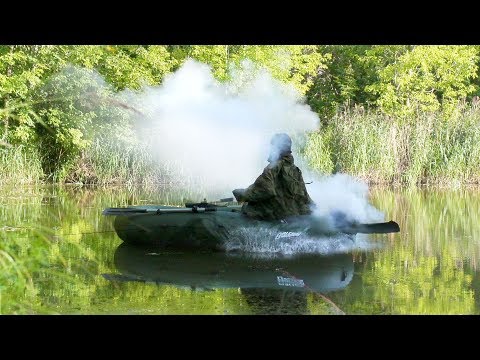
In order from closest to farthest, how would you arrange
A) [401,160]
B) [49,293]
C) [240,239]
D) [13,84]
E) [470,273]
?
[49,293] < [470,273] < [240,239] < [13,84] < [401,160]

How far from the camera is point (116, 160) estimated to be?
1916 centimetres

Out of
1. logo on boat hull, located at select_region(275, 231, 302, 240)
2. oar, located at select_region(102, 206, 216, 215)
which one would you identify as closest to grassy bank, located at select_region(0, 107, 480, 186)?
oar, located at select_region(102, 206, 216, 215)

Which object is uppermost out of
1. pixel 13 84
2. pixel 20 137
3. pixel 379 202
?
pixel 13 84

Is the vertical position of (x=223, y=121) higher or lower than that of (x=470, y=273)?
higher

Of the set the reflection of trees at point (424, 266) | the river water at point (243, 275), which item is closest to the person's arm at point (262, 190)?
the river water at point (243, 275)

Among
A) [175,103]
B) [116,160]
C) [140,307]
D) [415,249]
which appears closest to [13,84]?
[116,160]

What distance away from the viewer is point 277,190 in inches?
376

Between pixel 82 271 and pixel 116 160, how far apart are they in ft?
36.3

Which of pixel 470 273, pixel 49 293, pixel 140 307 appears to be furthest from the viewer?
pixel 470 273

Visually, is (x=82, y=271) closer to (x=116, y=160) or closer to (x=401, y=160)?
(x=116, y=160)

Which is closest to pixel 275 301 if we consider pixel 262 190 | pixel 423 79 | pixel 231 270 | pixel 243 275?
pixel 243 275

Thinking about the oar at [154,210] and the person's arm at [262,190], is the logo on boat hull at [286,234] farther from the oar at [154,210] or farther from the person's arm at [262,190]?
the oar at [154,210]

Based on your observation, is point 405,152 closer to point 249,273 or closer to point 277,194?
point 277,194

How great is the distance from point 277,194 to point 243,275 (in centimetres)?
174
